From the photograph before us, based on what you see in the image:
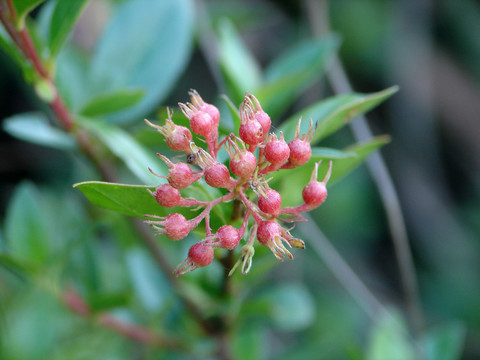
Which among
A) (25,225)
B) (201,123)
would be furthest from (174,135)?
(25,225)

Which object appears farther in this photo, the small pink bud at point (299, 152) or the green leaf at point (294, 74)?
the green leaf at point (294, 74)

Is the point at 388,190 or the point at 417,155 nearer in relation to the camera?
the point at 388,190

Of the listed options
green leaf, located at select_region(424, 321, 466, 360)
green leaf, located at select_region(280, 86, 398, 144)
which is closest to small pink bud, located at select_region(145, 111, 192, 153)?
green leaf, located at select_region(280, 86, 398, 144)

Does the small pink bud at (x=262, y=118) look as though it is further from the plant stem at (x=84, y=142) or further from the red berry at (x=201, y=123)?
the plant stem at (x=84, y=142)

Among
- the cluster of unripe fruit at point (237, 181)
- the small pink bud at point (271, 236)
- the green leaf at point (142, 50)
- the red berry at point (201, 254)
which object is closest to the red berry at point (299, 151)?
the cluster of unripe fruit at point (237, 181)

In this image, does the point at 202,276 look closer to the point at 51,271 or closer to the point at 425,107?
the point at 51,271

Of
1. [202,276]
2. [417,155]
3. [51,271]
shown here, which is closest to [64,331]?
[51,271]
